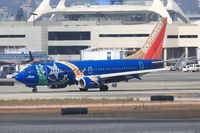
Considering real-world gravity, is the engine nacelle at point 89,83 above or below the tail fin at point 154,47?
below

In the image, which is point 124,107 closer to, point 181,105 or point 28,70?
point 181,105

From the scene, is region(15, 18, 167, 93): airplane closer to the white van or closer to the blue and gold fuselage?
the blue and gold fuselage

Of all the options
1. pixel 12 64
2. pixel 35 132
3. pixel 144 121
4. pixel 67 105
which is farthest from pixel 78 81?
pixel 12 64

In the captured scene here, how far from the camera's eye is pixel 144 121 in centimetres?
5447

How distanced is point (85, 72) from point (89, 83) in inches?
111

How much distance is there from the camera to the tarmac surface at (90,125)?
48688 millimetres

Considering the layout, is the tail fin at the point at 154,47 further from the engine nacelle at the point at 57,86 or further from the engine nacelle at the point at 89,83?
the engine nacelle at the point at 57,86

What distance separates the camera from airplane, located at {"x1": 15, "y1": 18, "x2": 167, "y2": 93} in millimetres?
91812

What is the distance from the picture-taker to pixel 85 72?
94750 mm

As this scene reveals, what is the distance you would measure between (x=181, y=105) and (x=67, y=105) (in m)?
9.47

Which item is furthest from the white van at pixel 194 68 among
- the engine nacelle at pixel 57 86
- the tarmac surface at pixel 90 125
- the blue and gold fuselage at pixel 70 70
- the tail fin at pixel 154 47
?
the tarmac surface at pixel 90 125

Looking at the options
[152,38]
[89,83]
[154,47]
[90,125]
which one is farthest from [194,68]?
[90,125]

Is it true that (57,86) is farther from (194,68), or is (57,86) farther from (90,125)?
(194,68)

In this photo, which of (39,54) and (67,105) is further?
(39,54)
